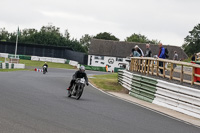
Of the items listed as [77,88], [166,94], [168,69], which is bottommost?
[166,94]

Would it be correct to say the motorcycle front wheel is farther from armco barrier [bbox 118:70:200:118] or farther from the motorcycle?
armco barrier [bbox 118:70:200:118]

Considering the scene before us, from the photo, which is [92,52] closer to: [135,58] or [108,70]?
[108,70]

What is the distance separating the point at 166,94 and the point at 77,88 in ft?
11.4

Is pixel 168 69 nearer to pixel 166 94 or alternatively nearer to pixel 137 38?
pixel 166 94

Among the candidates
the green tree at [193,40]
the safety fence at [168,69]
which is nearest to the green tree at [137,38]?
the green tree at [193,40]

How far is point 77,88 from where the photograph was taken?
1617 cm

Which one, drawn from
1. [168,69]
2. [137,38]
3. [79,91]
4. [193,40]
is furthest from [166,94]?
[137,38]

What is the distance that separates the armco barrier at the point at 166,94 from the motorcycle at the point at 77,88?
10.9ft

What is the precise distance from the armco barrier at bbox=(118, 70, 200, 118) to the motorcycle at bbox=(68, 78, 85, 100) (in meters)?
3.31

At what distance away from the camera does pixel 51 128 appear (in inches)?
321

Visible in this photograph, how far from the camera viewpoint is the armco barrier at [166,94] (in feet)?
47.1

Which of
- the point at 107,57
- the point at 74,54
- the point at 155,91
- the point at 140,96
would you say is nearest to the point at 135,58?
the point at 140,96

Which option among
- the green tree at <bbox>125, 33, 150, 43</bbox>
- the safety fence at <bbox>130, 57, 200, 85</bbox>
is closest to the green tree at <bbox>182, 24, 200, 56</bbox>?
the green tree at <bbox>125, 33, 150, 43</bbox>

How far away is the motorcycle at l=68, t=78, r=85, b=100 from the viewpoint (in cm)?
1580
